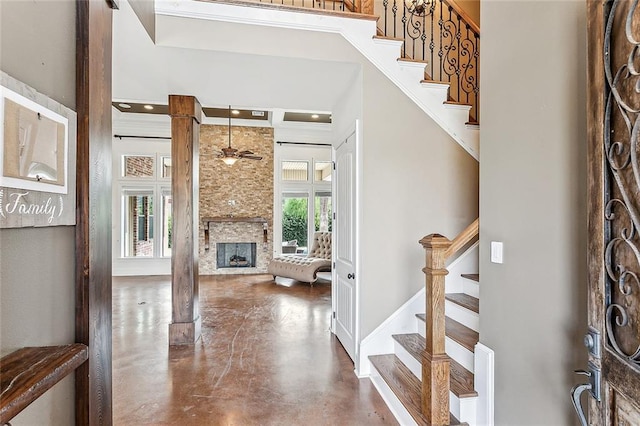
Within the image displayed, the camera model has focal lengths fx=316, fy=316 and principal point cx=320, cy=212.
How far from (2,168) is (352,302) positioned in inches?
112

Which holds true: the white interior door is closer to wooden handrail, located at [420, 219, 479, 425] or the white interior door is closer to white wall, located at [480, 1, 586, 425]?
wooden handrail, located at [420, 219, 479, 425]

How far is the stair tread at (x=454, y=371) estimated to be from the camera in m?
2.03

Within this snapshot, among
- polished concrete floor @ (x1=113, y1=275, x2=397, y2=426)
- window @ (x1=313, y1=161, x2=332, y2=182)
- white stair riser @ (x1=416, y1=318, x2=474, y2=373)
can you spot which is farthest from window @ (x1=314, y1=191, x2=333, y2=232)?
white stair riser @ (x1=416, y1=318, x2=474, y2=373)

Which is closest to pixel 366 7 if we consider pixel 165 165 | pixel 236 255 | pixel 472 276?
pixel 472 276

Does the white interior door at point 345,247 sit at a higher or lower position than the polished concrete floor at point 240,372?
higher

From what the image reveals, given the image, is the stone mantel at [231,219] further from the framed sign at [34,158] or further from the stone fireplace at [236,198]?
the framed sign at [34,158]

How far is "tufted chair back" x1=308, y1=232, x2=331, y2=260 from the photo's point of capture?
25.2ft

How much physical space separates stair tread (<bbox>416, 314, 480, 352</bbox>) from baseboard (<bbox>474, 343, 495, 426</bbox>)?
0.25 m

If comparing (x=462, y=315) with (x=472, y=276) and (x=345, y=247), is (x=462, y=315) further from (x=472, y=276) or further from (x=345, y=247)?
(x=345, y=247)

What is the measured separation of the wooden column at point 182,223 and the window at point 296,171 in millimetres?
4964

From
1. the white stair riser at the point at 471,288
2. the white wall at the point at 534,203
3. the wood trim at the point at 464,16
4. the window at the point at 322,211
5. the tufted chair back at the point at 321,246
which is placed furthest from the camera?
the window at the point at 322,211

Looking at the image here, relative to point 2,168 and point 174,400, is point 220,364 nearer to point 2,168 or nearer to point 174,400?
point 174,400

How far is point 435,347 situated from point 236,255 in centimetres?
721

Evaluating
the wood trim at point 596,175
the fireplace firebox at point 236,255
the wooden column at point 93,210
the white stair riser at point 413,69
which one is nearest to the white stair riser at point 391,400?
the wood trim at point 596,175
